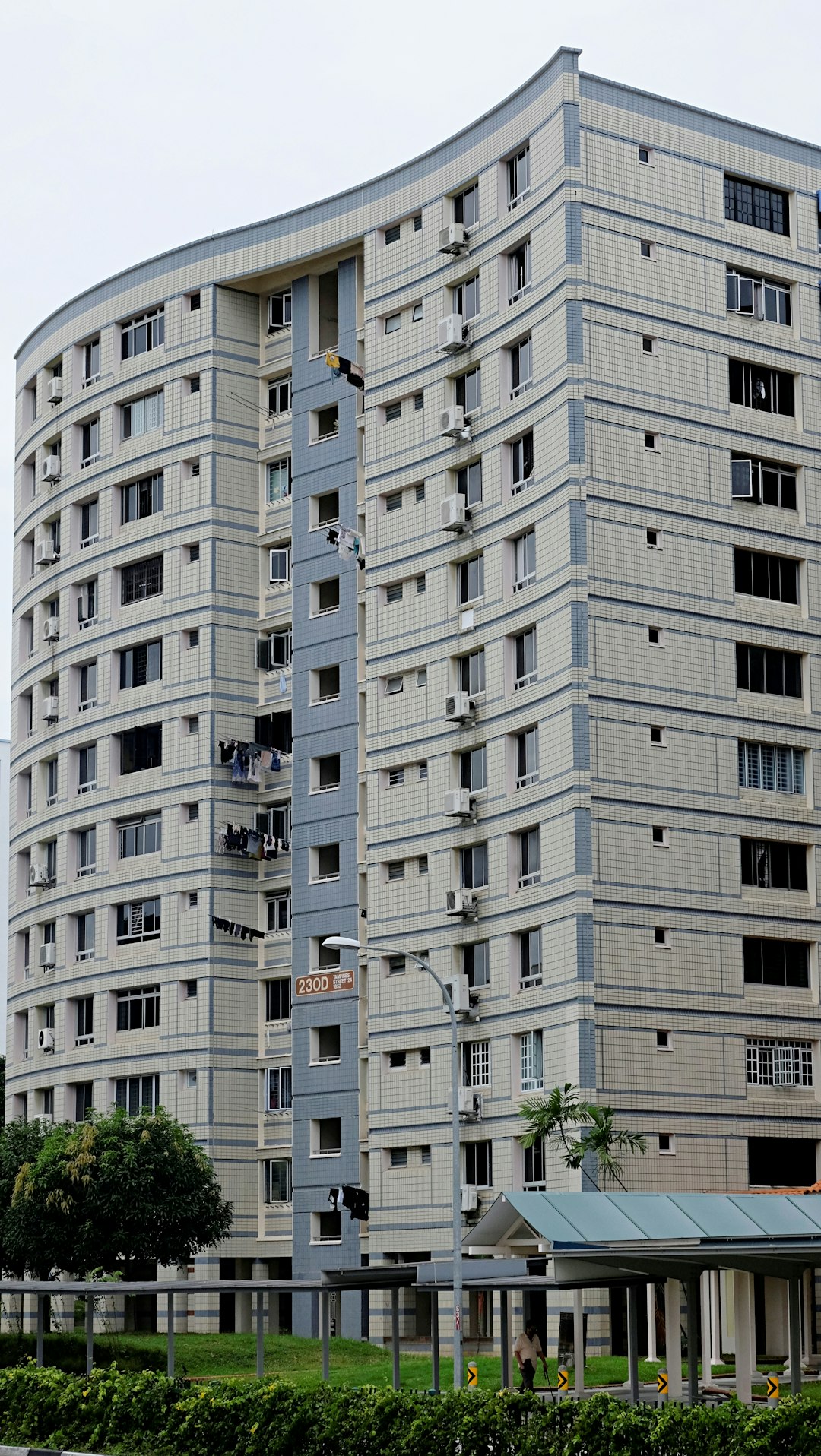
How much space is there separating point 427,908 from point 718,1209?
29.0 metres

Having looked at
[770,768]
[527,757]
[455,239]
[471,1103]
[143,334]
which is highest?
[143,334]

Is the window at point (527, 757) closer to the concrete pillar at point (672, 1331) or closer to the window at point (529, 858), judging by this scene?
the window at point (529, 858)

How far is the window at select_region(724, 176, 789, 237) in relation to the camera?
59156 millimetres

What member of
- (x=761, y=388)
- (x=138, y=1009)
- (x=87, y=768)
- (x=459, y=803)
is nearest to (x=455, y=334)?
(x=761, y=388)

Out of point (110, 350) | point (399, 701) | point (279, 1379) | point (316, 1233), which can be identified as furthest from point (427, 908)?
point (279, 1379)

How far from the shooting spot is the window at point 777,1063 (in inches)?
2138

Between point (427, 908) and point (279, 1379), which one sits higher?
point (427, 908)

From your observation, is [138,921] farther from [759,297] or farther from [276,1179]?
[759,297]

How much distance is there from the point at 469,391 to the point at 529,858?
586 inches

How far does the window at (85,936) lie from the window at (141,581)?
11.3 m

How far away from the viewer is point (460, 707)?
58375 millimetres

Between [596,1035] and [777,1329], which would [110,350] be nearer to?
[596,1035]

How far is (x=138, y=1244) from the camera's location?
193 ft

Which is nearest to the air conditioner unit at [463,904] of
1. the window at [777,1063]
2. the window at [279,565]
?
the window at [777,1063]
